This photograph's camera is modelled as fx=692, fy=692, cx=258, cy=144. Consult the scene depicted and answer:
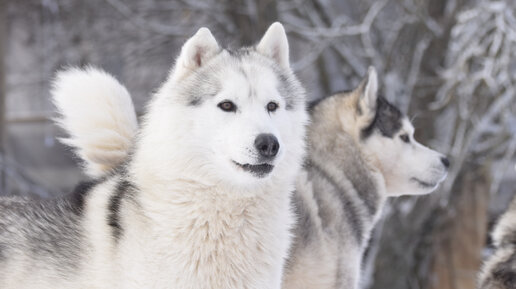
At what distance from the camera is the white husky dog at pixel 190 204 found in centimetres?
324

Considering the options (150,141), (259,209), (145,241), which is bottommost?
(145,241)

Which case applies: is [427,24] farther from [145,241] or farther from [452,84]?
[145,241]

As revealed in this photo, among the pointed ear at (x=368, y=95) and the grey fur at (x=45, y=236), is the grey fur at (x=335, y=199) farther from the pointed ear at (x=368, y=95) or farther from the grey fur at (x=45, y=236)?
the grey fur at (x=45, y=236)

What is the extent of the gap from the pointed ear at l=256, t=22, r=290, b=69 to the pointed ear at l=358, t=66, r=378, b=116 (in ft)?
4.34

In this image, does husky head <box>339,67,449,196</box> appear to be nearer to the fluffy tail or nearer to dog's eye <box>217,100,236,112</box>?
the fluffy tail

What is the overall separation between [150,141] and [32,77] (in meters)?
10.8

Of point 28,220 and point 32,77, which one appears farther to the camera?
point 32,77

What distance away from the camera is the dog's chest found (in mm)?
3209

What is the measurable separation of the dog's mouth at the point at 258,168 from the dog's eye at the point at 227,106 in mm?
263

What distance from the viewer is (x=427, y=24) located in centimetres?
859

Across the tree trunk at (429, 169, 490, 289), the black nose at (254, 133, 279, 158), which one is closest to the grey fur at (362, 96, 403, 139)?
the black nose at (254, 133, 279, 158)

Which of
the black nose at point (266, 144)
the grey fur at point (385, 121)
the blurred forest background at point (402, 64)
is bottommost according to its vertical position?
the black nose at point (266, 144)

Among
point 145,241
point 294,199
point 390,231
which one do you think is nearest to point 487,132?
point 390,231

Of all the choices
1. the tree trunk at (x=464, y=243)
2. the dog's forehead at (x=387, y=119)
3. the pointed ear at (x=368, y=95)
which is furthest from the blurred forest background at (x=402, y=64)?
the pointed ear at (x=368, y=95)
